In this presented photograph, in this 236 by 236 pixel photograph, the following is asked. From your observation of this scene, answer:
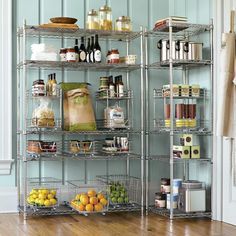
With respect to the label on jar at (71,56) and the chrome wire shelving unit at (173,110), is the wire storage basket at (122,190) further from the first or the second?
the label on jar at (71,56)

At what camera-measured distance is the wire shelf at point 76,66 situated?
17.7 feet

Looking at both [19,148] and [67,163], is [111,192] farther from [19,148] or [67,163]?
[19,148]

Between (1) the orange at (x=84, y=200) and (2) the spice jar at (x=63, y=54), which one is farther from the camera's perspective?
(2) the spice jar at (x=63, y=54)

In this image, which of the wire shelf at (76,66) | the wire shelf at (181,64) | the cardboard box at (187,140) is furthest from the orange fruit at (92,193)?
the wire shelf at (181,64)

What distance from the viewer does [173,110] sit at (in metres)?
5.57

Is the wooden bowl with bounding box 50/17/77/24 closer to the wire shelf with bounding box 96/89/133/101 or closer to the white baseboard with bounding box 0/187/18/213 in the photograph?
the wire shelf with bounding box 96/89/133/101

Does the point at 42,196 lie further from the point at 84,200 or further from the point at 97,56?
the point at 97,56

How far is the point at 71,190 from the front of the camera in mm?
5742

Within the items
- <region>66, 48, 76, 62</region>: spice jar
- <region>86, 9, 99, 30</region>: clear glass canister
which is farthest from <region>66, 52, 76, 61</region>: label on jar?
<region>86, 9, 99, 30</region>: clear glass canister

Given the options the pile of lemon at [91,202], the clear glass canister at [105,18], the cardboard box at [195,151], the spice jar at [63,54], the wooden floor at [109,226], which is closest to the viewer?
the wooden floor at [109,226]

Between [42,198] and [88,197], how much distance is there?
393 mm

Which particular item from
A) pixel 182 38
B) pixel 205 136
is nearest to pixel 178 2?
pixel 182 38

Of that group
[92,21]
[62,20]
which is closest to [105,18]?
[92,21]

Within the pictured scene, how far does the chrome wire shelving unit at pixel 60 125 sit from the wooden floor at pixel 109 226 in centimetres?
14
